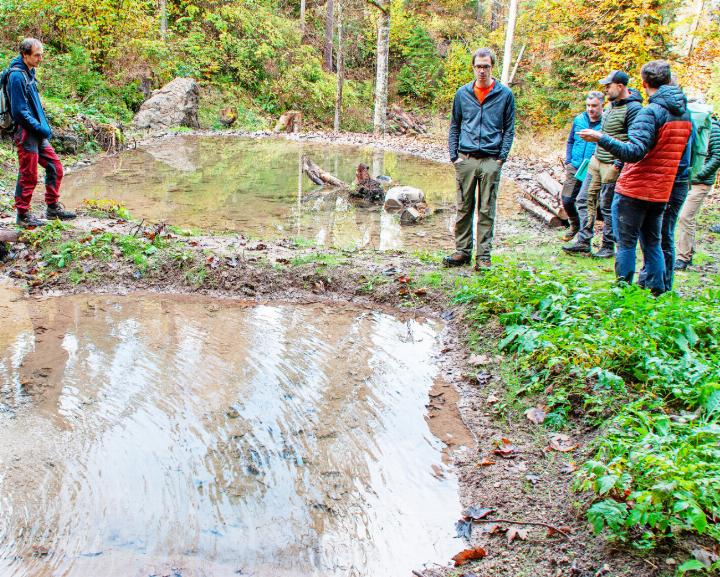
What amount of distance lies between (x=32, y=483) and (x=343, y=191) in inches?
395

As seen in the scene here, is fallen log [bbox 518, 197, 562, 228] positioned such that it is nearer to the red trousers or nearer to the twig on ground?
the twig on ground

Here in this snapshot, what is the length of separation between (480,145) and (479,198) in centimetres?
63

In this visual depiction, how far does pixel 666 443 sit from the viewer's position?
301cm

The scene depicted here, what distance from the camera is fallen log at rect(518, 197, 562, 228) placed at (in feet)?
31.1

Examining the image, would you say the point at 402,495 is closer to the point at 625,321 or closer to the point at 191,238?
the point at 625,321

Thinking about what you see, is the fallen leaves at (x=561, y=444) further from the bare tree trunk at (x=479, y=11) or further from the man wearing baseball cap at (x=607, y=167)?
the bare tree trunk at (x=479, y=11)

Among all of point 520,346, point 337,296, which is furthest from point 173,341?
point 520,346

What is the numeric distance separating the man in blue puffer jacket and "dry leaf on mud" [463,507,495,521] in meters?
5.59

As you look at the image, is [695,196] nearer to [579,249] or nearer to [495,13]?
[579,249]

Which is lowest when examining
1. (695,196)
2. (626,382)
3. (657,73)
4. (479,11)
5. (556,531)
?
(556,531)

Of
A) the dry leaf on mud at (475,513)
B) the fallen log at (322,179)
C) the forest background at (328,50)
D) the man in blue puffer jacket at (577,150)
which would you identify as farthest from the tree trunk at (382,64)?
the dry leaf on mud at (475,513)

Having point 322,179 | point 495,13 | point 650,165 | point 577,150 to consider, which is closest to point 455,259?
point 650,165

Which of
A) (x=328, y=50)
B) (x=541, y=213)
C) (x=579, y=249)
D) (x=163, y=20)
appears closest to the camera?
(x=579, y=249)

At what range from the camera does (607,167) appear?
7.02 m
